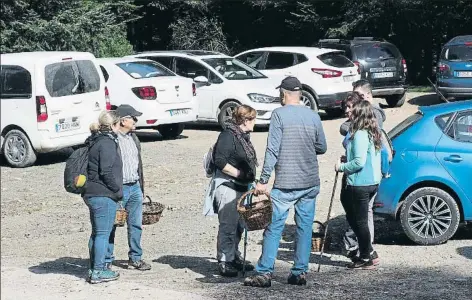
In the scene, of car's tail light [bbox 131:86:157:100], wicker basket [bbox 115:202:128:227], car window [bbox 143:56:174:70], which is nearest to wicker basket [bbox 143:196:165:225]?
wicker basket [bbox 115:202:128:227]

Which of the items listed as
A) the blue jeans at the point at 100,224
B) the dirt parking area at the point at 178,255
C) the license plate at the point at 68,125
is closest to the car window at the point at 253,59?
the dirt parking area at the point at 178,255

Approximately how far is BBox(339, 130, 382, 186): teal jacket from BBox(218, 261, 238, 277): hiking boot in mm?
1357

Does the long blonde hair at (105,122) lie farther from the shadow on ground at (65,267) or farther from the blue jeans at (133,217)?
the shadow on ground at (65,267)

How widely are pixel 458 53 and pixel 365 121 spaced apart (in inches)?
593

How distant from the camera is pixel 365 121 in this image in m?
8.54

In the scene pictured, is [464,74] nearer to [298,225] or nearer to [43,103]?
[43,103]

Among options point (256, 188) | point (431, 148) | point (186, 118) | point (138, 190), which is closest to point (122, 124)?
point (138, 190)

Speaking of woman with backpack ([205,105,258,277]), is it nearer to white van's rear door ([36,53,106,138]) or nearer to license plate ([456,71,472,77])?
white van's rear door ([36,53,106,138])

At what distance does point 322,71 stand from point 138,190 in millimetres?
12602

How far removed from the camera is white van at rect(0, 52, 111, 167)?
49.0ft

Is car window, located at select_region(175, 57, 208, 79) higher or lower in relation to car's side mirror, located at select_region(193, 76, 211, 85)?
higher

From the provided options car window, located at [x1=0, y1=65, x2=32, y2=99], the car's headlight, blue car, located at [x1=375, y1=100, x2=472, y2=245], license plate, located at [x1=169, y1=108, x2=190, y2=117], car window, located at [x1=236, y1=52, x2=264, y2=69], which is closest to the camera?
blue car, located at [x1=375, y1=100, x2=472, y2=245]

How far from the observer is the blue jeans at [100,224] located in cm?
809

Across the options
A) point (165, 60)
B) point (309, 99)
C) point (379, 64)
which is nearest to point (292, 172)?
point (309, 99)
